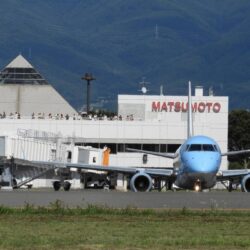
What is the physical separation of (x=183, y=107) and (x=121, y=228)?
12868 cm

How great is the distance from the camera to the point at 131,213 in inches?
1395

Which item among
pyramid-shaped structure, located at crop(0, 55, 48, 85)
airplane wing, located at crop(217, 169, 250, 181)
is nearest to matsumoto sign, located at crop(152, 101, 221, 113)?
pyramid-shaped structure, located at crop(0, 55, 48, 85)

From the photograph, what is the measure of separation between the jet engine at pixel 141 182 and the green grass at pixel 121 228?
33920 millimetres

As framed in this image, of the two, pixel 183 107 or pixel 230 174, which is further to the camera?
pixel 183 107

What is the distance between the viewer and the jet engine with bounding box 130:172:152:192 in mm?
71688

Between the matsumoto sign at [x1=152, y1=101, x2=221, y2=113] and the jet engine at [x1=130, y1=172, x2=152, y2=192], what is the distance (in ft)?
283

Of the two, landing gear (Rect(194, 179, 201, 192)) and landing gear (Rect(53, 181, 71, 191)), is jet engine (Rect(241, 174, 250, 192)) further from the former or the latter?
landing gear (Rect(53, 181, 71, 191))

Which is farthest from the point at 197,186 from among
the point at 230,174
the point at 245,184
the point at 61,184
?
the point at 61,184

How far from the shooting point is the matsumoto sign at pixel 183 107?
158625 mm

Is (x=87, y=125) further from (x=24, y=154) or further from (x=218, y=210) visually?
(x=218, y=210)

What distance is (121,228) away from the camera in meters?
30.3

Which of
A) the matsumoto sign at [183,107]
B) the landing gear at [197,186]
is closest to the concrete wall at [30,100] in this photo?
the matsumoto sign at [183,107]

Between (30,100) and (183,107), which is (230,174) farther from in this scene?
(30,100)

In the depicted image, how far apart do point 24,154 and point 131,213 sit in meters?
60.5
